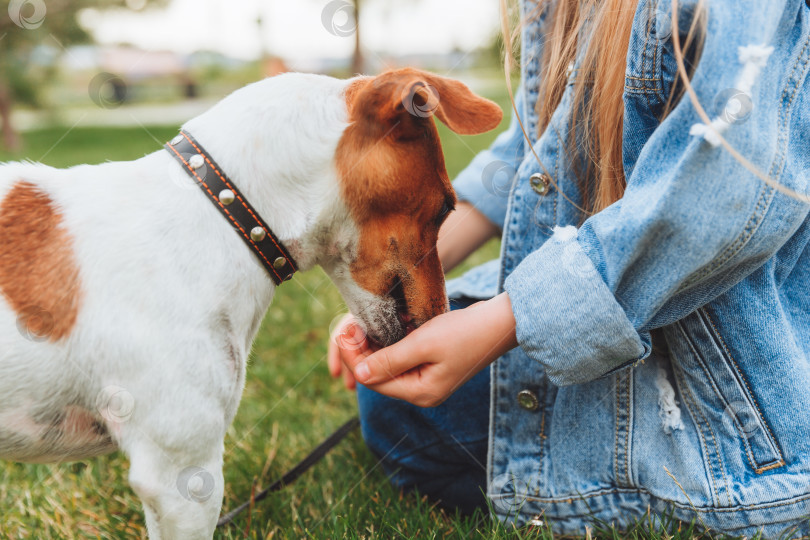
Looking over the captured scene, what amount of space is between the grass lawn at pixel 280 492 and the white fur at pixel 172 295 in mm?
395

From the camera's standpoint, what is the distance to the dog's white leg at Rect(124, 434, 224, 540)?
1.49 metres

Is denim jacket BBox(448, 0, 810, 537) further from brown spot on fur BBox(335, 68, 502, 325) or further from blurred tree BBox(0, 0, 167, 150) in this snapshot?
blurred tree BBox(0, 0, 167, 150)

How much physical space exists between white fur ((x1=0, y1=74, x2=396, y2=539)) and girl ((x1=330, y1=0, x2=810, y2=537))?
1.36 ft

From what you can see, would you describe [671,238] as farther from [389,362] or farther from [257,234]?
[257,234]

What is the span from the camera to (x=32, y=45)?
1420 centimetres

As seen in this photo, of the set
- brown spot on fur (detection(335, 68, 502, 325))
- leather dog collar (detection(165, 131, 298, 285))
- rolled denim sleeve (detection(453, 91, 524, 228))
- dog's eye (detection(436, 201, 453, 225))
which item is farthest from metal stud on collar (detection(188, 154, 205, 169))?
rolled denim sleeve (detection(453, 91, 524, 228))

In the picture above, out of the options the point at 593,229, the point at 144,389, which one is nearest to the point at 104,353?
the point at 144,389

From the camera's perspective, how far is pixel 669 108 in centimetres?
159

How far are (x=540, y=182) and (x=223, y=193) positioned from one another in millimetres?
896

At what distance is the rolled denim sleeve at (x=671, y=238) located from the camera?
56.3 inches

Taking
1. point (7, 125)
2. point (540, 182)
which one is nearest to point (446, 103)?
point (540, 182)

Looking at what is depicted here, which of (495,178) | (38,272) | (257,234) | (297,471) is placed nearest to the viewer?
(38,272)

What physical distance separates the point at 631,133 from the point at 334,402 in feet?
6.37

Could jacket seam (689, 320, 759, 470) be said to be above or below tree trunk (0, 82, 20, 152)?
above
